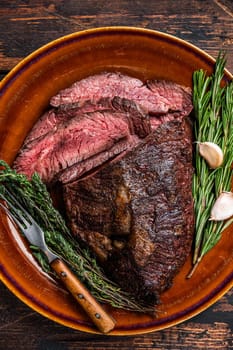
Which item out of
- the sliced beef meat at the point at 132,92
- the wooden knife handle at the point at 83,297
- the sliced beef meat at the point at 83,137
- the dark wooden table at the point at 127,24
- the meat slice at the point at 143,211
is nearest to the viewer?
the meat slice at the point at 143,211

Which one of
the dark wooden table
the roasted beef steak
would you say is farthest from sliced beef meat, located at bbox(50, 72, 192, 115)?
the dark wooden table

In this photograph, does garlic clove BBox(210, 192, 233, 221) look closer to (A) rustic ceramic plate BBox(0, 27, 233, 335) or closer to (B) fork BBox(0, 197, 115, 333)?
(A) rustic ceramic plate BBox(0, 27, 233, 335)

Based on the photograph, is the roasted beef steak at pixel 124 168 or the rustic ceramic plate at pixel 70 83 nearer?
the roasted beef steak at pixel 124 168

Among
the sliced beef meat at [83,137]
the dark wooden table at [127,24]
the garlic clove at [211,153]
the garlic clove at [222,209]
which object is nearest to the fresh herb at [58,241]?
the sliced beef meat at [83,137]

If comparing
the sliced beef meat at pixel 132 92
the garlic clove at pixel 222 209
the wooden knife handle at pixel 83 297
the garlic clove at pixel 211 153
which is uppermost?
the sliced beef meat at pixel 132 92

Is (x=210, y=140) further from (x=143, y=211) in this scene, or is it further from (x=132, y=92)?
(x=143, y=211)

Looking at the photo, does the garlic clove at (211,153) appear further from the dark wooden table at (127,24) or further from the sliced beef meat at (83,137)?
the dark wooden table at (127,24)
